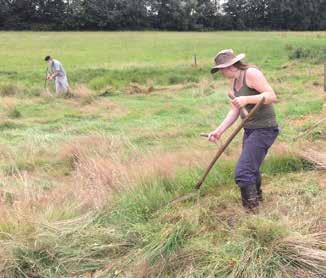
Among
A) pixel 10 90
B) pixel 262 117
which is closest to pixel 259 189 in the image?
pixel 262 117

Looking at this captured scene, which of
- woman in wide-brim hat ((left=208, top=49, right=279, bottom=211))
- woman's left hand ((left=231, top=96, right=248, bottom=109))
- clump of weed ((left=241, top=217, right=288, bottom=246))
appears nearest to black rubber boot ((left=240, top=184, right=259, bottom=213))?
woman in wide-brim hat ((left=208, top=49, right=279, bottom=211))

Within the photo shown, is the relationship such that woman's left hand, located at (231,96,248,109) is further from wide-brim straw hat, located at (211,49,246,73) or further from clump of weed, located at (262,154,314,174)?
clump of weed, located at (262,154,314,174)

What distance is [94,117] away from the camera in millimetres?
12484

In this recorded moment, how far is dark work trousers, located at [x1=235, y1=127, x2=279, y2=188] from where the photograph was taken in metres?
4.61

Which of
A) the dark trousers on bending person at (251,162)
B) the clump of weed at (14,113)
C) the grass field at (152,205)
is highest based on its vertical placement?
the dark trousers on bending person at (251,162)

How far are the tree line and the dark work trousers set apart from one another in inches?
2075

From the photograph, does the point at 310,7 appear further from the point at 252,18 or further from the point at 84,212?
the point at 84,212

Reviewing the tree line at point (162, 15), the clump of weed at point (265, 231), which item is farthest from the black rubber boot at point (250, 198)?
the tree line at point (162, 15)

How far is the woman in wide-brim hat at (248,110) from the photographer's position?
14.9ft

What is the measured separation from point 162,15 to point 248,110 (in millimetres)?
57512

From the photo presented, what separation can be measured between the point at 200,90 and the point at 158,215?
11891 mm

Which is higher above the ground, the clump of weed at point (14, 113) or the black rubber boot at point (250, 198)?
the black rubber boot at point (250, 198)

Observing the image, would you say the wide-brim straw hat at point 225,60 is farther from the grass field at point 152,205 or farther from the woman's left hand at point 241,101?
the grass field at point 152,205

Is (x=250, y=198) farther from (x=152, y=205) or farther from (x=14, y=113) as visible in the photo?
(x=14, y=113)
